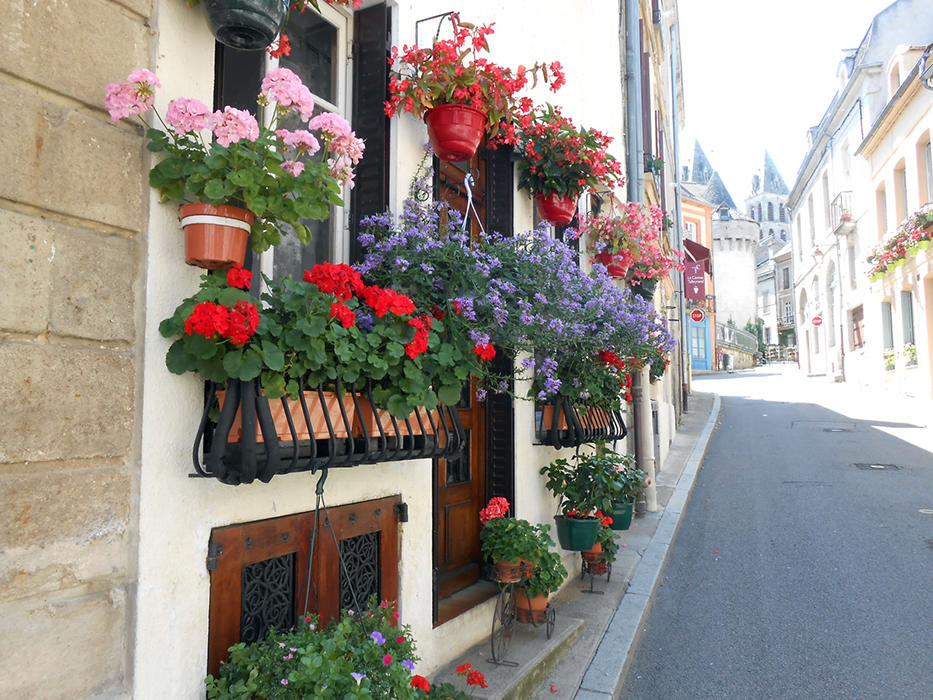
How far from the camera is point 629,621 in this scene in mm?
4785

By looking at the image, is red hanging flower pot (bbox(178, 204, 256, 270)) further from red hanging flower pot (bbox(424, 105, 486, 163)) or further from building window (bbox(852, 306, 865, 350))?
building window (bbox(852, 306, 865, 350))

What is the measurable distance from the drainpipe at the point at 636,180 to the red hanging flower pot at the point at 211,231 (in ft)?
21.8

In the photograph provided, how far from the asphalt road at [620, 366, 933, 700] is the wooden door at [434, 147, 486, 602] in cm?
127

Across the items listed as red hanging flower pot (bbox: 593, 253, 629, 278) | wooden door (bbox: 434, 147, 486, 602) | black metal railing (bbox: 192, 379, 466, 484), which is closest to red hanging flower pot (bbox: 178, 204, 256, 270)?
black metal railing (bbox: 192, 379, 466, 484)

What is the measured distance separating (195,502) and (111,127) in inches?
46.7

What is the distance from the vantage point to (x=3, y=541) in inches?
65.6

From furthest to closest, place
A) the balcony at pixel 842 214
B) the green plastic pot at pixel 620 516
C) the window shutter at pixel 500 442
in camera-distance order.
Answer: the balcony at pixel 842 214
the green plastic pot at pixel 620 516
the window shutter at pixel 500 442

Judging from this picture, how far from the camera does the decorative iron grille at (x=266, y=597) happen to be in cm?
238

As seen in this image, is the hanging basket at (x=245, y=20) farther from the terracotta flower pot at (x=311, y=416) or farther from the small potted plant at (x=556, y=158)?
the small potted plant at (x=556, y=158)

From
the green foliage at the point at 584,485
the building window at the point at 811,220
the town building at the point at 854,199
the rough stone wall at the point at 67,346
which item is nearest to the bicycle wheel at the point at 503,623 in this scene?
the green foliage at the point at 584,485

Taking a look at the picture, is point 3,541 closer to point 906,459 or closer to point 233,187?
point 233,187

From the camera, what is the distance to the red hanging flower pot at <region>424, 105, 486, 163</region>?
11.2ft

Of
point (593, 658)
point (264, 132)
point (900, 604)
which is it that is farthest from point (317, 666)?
point (900, 604)

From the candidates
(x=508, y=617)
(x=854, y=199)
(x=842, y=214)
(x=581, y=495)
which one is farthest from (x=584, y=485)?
(x=842, y=214)
